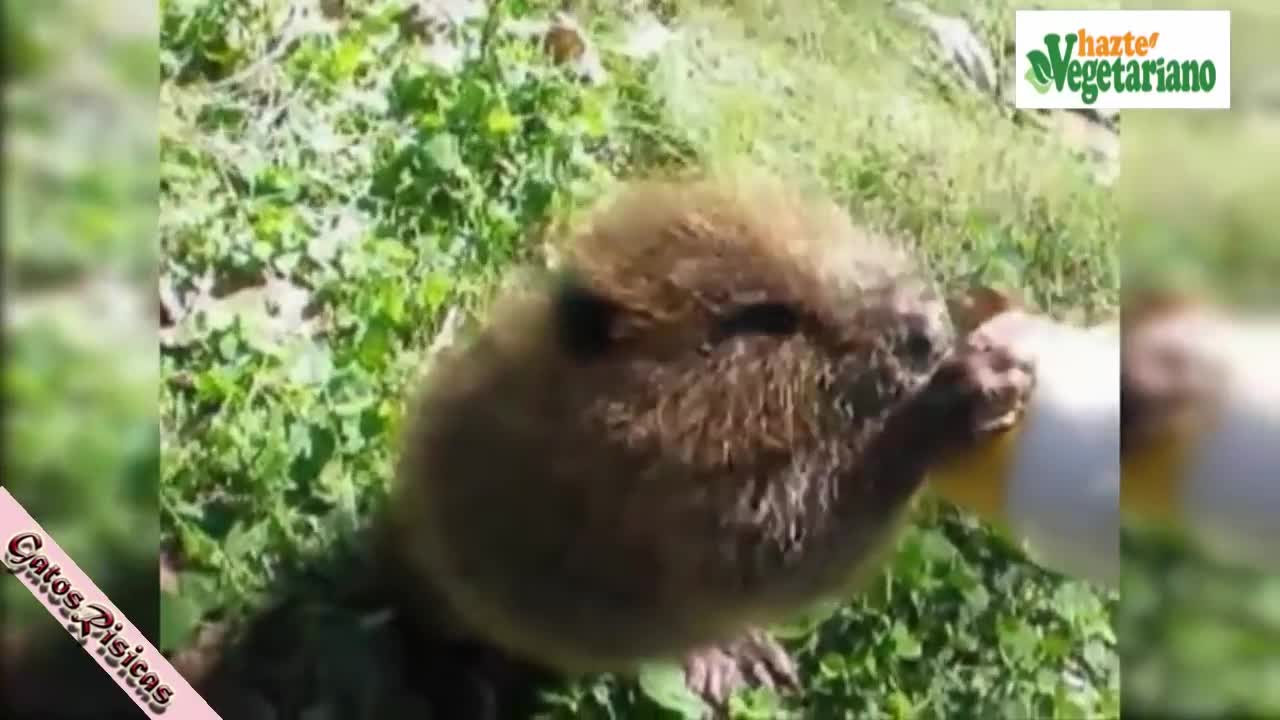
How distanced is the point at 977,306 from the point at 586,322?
380 millimetres

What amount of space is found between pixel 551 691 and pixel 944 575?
40cm

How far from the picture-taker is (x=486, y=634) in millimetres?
1459

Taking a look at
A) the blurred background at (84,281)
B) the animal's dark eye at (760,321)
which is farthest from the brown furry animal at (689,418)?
the blurred background at (84,281)

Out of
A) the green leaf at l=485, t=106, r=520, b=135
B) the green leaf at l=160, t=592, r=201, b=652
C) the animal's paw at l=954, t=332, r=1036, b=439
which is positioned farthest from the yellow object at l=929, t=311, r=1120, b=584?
the green leaf at l=160, t=592, r=201, b=652

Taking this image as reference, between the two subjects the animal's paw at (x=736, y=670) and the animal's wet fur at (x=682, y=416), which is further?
the animal's paw at (x=736, y=670)

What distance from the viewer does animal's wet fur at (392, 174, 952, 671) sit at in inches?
53.7

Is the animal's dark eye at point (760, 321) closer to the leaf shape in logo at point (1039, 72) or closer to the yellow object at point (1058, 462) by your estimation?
the yellow object at point (1058, 462)

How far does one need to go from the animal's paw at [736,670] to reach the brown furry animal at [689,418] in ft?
0.15

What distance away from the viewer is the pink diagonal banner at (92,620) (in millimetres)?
1407

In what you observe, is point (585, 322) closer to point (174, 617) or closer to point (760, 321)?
point (760, 321)

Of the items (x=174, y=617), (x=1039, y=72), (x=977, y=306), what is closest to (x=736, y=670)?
(x=977, y=306)

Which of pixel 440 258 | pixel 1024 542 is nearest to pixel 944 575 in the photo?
pixel 1024 542

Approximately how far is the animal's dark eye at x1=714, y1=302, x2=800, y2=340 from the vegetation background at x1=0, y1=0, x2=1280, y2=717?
0.14 metres

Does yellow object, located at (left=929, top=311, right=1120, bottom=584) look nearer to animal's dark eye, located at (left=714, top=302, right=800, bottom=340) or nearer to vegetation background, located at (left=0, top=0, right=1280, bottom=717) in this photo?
vegetation background, located at (left=0, top=0, right=1280, bottom=717)
